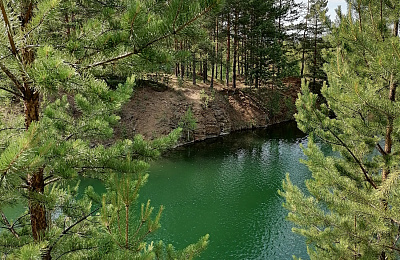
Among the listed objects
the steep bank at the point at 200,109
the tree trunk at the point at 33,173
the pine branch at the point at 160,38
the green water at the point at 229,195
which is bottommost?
the green water at the point at 229,195

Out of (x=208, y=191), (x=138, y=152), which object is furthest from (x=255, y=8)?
(x=138, y=152)

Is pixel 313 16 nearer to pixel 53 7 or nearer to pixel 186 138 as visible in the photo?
pixel 186 138

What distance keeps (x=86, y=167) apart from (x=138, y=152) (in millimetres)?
567

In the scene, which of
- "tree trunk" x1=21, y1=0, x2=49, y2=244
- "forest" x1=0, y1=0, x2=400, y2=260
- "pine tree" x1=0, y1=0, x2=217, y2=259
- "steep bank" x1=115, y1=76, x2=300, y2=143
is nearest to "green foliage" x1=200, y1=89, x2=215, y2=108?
"steep bank" x1=115, y1=76, x2=300, y2=143

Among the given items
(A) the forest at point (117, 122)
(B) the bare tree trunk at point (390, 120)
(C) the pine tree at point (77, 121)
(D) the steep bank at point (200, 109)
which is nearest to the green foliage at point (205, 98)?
(D) the steep bank at point (200, 109)

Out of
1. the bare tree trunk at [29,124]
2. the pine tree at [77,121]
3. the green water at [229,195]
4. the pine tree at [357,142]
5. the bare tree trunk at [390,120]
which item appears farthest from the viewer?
the green water at [229,195]

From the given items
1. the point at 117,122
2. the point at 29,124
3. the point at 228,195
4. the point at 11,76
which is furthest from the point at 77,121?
the point at 228,195

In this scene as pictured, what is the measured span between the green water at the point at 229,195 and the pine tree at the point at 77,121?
22.3 ft

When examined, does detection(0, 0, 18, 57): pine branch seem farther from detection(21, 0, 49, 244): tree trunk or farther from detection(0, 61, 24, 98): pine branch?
detection(21, 0, 49, 244): tree trunk

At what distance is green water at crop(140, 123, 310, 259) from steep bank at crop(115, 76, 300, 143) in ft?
5.67

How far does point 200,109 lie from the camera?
19953mm

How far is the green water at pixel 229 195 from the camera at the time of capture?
924 cm

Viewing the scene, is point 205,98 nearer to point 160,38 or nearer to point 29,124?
point 29,124

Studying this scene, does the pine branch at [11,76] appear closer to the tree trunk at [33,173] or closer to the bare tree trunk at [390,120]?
the tree trunk at [33,173]
